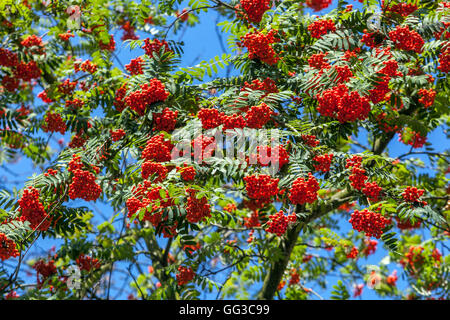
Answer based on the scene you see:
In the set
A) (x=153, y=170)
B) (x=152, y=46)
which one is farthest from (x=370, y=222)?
(x=152, y=46)

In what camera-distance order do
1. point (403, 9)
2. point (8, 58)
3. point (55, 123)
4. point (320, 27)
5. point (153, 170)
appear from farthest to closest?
point (8, 58) < point (55, 123) < point (403, 9) < point (320, 27) < point (153, 170)

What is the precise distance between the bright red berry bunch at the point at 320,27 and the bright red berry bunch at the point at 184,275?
3324 mm

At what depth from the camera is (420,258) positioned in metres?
8.49

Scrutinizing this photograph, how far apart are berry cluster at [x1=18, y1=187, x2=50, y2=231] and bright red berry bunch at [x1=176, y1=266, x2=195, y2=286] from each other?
7.48 ft

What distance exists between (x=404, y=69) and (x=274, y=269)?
3225mm

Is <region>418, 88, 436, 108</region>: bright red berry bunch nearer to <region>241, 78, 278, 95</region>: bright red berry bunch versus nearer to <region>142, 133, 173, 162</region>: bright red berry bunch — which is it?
<region>241, 78, 278, 95</region>: bright red berry bunch

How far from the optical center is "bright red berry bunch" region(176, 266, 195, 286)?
6.17 meters

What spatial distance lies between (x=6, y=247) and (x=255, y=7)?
3.48 metres

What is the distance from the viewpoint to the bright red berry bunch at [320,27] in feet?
17.5

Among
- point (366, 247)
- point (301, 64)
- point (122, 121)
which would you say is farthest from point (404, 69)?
point (366, 247)

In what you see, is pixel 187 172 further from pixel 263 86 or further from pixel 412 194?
pixel 412 194

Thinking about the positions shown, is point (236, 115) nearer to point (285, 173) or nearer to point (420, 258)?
point (285, 173)

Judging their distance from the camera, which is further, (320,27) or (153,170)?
(320,27)

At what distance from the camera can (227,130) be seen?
4297 mm
